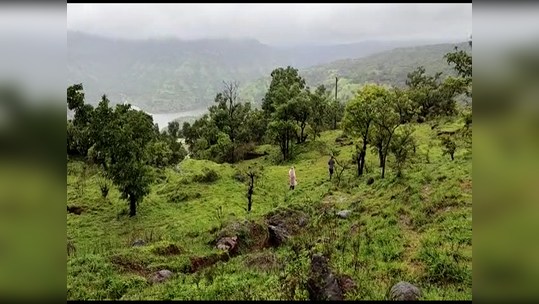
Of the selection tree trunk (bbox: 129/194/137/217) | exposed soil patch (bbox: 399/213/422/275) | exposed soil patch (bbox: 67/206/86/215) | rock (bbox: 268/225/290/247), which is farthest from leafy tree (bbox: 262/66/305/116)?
rock (bbox: 268/225/290/247)

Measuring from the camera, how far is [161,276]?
10523 millimetres

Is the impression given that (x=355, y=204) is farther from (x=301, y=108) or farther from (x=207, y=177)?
(x=301, y=108)

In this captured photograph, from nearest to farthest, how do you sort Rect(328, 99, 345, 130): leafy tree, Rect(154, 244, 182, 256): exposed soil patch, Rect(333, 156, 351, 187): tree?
Rect(154, 244, 182, 256): exposed soil patch
Rect(333, 156, 351, 187): tree
Rect(328, 99, 345, 130): leafy tree

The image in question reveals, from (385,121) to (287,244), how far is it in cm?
1266

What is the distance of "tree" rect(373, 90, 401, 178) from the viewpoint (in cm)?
2344

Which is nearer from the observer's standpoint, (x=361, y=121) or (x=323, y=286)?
(x=323, y=286)

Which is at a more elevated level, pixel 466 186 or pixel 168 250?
pixel 466 186

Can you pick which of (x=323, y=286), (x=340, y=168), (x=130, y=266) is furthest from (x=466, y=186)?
(x=340, y=168)

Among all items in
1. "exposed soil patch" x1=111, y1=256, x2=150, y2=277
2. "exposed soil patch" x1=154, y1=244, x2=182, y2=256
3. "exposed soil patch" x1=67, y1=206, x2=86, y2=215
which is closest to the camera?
"exposed soil patch" x1=111, y1=256, x2=150, y2=277

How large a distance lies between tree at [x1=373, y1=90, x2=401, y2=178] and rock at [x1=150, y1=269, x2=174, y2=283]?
1480cm

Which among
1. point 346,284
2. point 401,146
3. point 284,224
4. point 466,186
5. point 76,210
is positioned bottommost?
point 76,210

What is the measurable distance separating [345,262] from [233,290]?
11.2 ft

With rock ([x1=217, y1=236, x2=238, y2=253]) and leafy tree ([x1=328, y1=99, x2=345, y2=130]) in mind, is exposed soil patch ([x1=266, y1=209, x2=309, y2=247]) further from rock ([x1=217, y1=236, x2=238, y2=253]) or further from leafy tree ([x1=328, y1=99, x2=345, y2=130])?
leafy tree ([x1=328, y1=99, x2=345, y2=130])

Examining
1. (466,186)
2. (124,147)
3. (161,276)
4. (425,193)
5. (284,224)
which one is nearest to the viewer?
(161,276)
